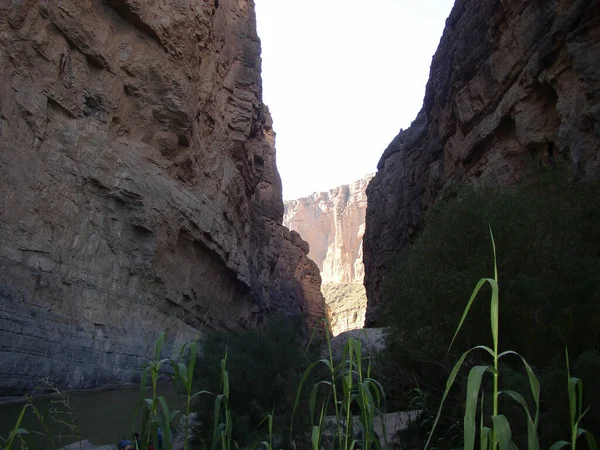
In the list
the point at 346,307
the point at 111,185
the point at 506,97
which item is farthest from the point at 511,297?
the point at 346,307

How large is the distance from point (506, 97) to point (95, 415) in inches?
734

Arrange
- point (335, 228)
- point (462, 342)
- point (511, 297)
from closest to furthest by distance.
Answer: point (511, 297)
point (462, 342)
point (335, 228)

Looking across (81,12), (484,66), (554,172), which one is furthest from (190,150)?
(554,172)

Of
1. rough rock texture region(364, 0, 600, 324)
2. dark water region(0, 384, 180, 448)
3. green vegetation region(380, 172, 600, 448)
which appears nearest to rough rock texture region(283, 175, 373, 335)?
rough rock texture region(364, 0, 600, 324)

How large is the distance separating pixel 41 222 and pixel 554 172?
581 inches

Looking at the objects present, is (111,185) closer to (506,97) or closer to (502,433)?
(506,97)

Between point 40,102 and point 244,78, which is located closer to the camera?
point 40,102

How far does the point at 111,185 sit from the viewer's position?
1894cm

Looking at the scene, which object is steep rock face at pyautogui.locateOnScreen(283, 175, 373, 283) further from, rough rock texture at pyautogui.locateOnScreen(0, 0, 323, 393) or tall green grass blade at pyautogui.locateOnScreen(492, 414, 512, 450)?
tall green grass blade at pyautogui.locateOnScreen(492, 414, 512, 450)

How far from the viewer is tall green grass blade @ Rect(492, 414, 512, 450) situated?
194cm

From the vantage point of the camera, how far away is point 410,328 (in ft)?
39.4

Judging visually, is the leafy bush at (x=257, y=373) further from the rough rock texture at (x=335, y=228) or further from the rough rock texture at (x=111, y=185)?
the rough rock texture at (x=335, y=228)

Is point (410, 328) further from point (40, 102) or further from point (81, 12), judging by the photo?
point (81, 12)

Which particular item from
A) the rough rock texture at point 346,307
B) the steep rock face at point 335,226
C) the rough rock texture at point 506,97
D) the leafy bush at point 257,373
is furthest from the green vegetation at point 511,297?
the steep rock face at point 335,226
